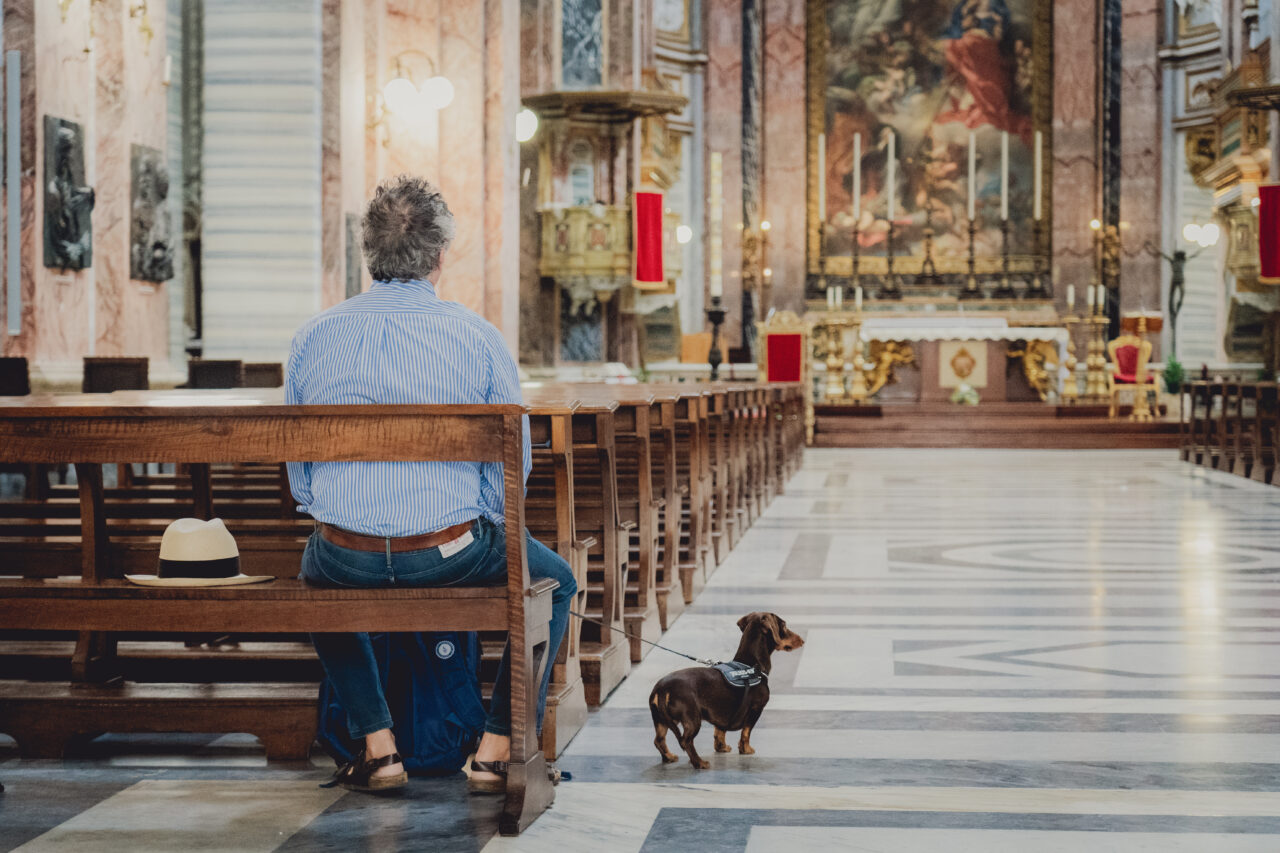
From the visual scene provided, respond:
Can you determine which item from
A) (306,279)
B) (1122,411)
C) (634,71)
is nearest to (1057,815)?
(306,279)

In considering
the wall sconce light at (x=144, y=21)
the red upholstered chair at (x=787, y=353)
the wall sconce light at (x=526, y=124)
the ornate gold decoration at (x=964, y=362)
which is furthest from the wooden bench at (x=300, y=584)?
the ornate gold decoration at (x=964, y=362)

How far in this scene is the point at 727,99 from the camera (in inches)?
999

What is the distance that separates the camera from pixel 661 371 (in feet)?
75.7

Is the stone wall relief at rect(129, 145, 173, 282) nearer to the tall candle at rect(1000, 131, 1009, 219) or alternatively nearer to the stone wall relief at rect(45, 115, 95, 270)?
the stone wall relief at rect(45, 115, 95, 270)

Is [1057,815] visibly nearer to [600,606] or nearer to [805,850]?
[805,850]

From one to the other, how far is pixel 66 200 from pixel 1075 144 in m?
19.3

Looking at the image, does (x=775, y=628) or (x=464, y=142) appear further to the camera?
(x=464, y=142)

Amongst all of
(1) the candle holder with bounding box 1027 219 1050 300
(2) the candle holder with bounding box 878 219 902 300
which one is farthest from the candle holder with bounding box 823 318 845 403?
(1) the candle holder with bounding box 1027 219 1050 300

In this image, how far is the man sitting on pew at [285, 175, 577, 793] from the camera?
318cm

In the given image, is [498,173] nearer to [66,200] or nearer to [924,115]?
[66,200]

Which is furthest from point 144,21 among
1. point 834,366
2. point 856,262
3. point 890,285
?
point 890,285

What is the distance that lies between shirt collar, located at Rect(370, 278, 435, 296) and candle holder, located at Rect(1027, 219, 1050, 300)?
2242cm

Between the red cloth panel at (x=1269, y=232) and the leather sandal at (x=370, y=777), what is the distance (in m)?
16.3

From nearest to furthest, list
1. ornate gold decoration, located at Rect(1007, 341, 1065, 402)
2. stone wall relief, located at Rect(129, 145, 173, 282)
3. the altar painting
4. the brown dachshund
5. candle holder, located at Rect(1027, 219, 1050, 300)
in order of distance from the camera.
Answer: the brown dachshund → stone wall relief, located at Rect(129, 145, 173, 282) → ornate gold decoration, located at Rect(1007, 341, 1065, 402) → candle holder, located at Rect(1027, 219, 1050, 300) → the altar painting
